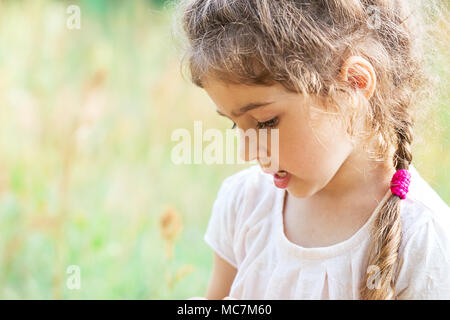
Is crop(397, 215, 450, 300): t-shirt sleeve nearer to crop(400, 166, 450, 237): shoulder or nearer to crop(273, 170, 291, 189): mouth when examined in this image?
crop(400, 166, 450, 237): shoulder

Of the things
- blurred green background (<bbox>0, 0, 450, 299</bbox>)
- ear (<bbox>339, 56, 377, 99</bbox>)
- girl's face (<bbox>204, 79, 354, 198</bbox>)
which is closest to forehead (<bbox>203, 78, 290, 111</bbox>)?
girl's face (<bbox>204, 79, 354, 198</bbox>)

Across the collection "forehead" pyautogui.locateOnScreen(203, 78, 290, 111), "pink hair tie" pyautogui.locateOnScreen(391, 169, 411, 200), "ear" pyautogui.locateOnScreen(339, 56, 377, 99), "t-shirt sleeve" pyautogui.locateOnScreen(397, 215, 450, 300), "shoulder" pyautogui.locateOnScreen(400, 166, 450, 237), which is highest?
"ear" pyautogui.locateOnScreen(339, 56, 377, 99)

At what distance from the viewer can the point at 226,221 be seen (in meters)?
1.37

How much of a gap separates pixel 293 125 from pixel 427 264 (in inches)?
12.8

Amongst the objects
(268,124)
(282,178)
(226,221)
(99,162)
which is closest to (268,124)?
(268,124)

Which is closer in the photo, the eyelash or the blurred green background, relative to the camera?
the eyelash

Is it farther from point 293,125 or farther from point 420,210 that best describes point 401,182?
point 293,125

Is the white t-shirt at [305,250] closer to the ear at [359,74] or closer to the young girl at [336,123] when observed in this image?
the young girl at [336,123]

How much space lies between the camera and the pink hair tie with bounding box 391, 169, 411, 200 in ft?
3.61

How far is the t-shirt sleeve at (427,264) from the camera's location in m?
1.06

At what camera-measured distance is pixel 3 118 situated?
1.93 metres
